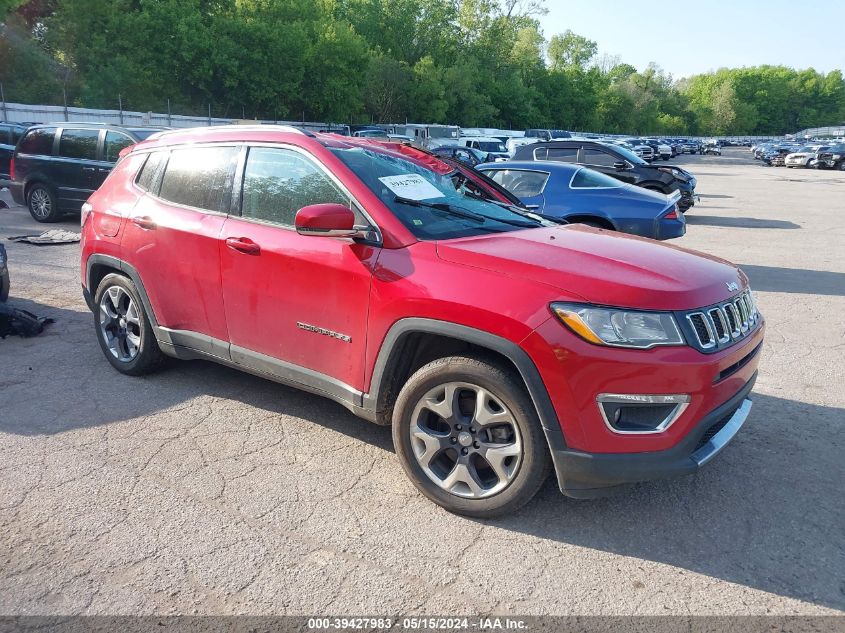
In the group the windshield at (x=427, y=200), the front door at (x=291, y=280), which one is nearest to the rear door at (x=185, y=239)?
the front door at (x=291, y=280)

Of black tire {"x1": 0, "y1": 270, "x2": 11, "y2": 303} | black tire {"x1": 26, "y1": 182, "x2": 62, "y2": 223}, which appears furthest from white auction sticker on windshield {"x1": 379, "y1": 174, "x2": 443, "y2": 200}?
black tire {"x1": 26, "y1": 182, "x2": 62, "y2": 223}

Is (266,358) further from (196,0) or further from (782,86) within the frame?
(782,86)

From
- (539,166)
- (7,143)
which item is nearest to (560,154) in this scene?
(539,166)

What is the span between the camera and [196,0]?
41.3 meters

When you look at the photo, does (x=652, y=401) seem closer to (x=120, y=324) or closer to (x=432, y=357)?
(x=432, y=357)

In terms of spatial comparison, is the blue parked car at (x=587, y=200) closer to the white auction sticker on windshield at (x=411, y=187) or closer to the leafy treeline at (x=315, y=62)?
the white auction sticker on windshield at (x=411, y=187)

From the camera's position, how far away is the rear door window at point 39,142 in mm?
12102

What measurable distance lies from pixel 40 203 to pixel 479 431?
12.2 m

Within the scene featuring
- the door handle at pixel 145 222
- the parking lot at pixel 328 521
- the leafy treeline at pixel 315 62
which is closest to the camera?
the parking lot at pixel 328 521

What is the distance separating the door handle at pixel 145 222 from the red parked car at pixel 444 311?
0.05ft

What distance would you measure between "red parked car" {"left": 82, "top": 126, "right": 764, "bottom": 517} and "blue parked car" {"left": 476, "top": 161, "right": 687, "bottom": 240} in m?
4.57

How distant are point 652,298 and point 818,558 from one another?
137cm

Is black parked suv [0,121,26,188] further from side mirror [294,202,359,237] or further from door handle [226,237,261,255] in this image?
side mirror [294,202,359,237]

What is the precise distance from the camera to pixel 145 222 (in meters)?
4.51
